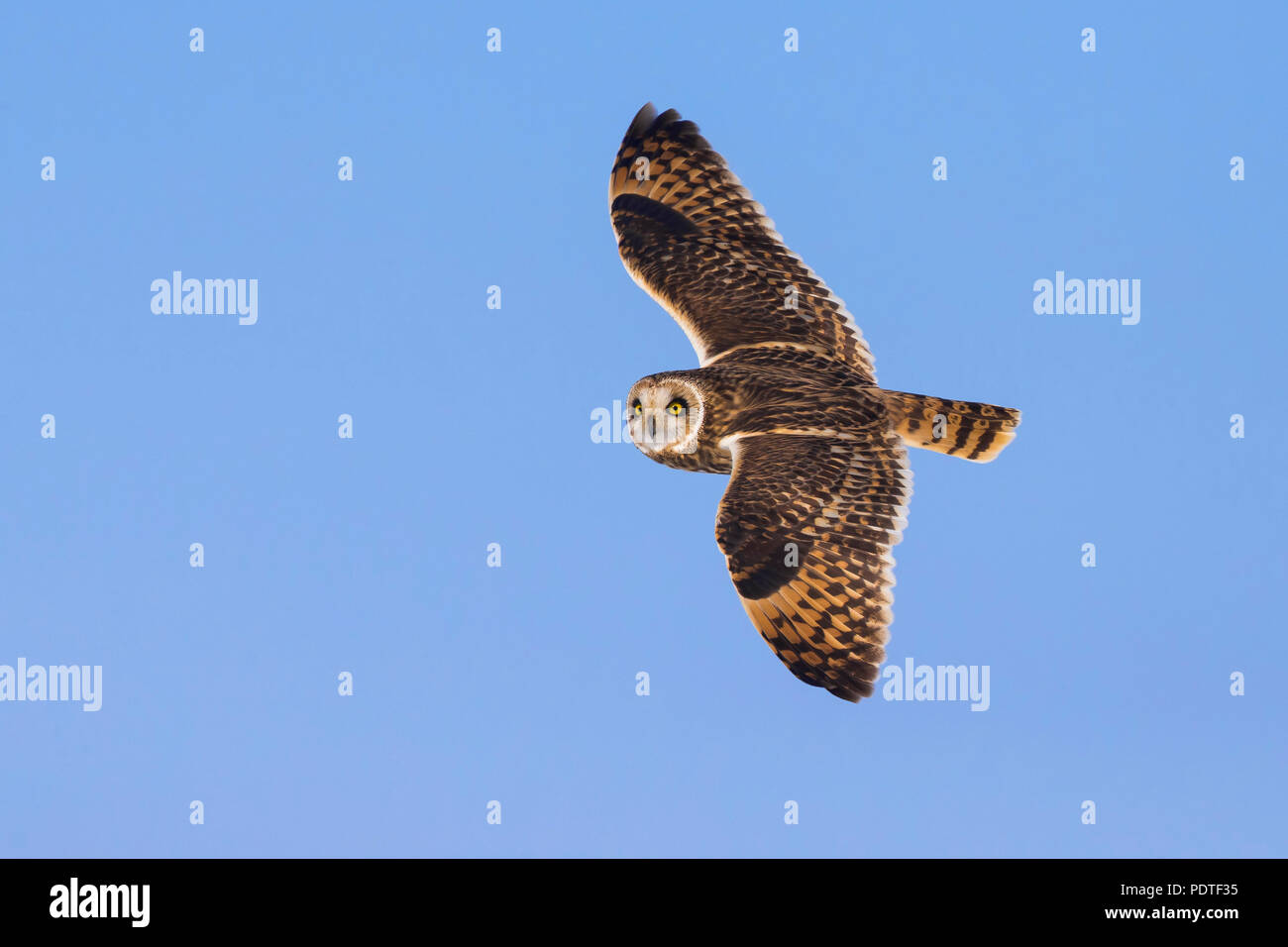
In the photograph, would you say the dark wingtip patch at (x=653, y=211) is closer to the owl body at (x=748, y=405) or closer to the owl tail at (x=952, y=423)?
the owl body at (x=748, y=405)

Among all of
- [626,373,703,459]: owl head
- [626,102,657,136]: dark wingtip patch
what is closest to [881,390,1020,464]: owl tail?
[626,373,703,459]: owl head

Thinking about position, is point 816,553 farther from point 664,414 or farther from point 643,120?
point 643,120

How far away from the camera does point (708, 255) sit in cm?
1087

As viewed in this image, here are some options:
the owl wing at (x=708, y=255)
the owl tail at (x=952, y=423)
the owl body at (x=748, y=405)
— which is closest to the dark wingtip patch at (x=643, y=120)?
the owl wing at (x=708, y=255)

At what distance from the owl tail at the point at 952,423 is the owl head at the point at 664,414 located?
4.34ft

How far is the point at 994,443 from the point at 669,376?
88.0 inches

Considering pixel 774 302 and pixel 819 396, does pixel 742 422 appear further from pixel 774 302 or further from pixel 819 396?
pixel 774 302

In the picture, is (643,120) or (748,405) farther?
(643,120)

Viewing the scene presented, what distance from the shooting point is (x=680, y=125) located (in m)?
11.2

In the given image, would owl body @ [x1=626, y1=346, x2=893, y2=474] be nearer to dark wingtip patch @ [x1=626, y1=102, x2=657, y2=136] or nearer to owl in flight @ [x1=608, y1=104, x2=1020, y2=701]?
owl in flight @ [x1=608, y1=104, x2=1020, y2=701]

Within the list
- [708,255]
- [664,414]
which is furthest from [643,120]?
[664,414]

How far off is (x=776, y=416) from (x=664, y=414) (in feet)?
2.55

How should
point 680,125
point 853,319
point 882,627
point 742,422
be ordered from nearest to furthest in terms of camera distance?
point 882,627
point 742,422
point 853,319
point 680,125

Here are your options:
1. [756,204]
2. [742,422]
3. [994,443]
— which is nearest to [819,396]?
[742,422]
